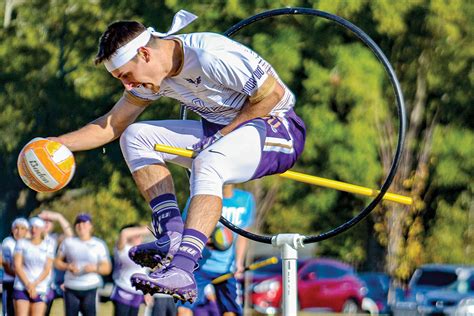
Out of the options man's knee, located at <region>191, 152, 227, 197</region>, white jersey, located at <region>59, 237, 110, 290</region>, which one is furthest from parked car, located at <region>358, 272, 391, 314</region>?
man's knee, located at <region>191, 152, 227, 197</region>

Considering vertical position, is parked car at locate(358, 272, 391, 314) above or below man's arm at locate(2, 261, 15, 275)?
below

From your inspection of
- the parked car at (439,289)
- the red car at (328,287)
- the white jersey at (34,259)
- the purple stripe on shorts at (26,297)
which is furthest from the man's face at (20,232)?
the red car at (328,287)

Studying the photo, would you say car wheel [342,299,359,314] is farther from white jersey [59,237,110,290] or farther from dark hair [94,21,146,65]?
dark hair [94,21,146,65]

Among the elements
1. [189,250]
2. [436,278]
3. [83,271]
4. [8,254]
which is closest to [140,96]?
[189,250]

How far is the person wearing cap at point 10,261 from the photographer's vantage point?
538 inches

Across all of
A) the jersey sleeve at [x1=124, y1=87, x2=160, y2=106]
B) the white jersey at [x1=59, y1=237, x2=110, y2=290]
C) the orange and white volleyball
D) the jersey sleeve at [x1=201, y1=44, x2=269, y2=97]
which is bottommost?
the white jersey at [x1=59, y1=237, x2=110, y2=290]

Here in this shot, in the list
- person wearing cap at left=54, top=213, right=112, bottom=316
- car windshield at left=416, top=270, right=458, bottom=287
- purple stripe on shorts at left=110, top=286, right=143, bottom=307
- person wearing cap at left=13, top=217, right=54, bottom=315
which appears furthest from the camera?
car windshield at left=416, top=270, right=458, bottom=287

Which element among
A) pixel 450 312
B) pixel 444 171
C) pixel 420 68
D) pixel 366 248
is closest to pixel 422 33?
pixel 420 68

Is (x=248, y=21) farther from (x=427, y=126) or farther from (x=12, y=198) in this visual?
(x=12, y=198)

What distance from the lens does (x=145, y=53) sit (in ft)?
20.5

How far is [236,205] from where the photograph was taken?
10516 mm

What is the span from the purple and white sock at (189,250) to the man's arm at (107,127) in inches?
43.3

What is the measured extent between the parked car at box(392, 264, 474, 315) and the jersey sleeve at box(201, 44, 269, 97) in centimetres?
1354

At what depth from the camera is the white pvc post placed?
6.57m
